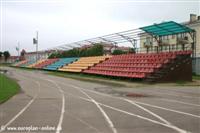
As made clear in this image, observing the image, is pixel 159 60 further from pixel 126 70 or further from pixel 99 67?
pixel 99 67

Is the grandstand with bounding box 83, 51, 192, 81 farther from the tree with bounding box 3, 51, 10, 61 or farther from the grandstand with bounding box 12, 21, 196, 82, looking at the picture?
the tree with bounding box 3, 51, 10, 61

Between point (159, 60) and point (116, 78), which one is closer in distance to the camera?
point (159, 60)

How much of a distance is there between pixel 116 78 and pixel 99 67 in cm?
780

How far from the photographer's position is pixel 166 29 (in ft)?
117

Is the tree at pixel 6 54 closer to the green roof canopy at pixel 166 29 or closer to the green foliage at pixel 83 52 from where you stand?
the green foliage at pixel 83 52

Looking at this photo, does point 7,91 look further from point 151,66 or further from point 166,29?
point 166,29

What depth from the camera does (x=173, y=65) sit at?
99.6ft

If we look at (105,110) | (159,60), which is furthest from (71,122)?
(159,60)

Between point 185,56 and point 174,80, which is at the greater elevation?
point 185,56

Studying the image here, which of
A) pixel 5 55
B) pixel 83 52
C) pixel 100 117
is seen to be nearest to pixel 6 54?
pixel 5 55

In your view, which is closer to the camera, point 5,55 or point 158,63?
point 158,63

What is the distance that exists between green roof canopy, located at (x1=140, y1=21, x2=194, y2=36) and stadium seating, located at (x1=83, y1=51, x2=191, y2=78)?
2.53 m

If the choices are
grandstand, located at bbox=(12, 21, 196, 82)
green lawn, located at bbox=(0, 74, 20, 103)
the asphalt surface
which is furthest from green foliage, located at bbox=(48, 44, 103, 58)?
the asphalt surface

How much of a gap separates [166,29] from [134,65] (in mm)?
4480
